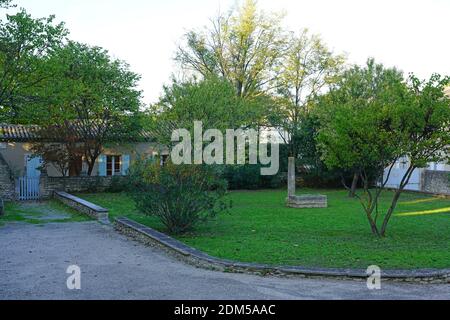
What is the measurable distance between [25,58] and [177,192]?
30.5ft

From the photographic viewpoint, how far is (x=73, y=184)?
2669 cm

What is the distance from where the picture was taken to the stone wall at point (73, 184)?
83.0 feet

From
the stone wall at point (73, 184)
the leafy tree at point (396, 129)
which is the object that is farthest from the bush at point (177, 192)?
the stone wall at point (73, 184)

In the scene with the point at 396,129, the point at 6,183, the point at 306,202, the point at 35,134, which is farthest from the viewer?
the point at 35,134

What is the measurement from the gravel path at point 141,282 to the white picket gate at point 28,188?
46.3 feet

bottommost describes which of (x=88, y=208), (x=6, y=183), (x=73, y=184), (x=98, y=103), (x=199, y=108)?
(x=88, y=208)

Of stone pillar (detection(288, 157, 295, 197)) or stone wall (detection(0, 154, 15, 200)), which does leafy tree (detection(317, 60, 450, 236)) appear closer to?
stone pillar (detection(288, 157, 295, 197))

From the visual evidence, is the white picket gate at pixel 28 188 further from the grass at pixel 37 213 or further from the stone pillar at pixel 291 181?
→ the stone pillar at pixel 291 181

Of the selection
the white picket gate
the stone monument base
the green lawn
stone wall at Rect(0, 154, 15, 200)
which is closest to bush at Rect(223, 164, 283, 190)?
Answer: the stone monument base

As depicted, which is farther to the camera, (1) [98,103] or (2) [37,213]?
(1) [98,103]

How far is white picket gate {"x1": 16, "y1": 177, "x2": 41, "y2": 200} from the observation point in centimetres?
2447

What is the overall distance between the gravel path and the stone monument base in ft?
34.1
